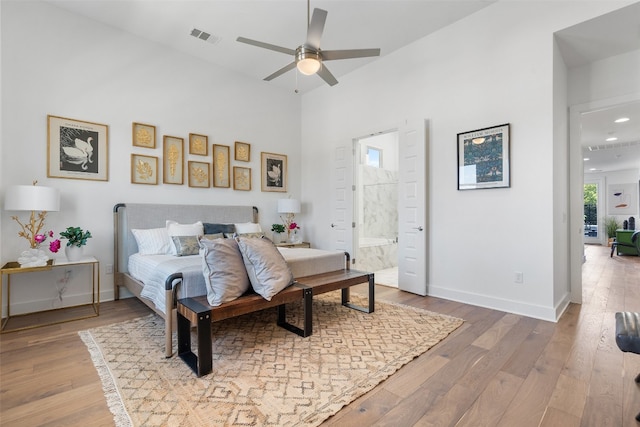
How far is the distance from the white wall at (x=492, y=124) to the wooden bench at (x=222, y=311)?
1615 millimetres

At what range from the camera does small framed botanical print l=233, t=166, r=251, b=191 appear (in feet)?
16.7

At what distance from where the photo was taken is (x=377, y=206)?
23.4 ft

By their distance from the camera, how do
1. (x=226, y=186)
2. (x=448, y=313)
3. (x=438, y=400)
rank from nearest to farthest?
(x=438, y=400) < (x=448, y=313) < (x=226, y=186)

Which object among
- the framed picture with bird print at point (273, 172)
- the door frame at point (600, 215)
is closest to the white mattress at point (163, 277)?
the framed picture with bird print at point (273, 172)

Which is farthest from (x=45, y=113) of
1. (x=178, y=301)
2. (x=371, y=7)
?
(x=371, y=7)

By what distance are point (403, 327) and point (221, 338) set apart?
1673mm

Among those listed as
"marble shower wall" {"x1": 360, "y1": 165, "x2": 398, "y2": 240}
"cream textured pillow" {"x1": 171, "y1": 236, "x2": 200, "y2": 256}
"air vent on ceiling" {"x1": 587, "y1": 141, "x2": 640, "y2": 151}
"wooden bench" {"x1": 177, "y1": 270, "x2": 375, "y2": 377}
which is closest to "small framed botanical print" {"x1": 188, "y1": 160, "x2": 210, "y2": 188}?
"cream textured pillow" {"x1": 171, "y1": 236, "x2": 200, "y2": 256}

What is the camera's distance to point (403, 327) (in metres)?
2.89

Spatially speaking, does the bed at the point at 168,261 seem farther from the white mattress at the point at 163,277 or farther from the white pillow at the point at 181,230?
the white pillow at the point at 181,230

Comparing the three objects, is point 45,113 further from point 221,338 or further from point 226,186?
point 221,338

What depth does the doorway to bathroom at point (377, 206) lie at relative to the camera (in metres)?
5.64

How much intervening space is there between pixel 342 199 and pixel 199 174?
2.35m

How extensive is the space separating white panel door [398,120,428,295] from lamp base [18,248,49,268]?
4094 mm

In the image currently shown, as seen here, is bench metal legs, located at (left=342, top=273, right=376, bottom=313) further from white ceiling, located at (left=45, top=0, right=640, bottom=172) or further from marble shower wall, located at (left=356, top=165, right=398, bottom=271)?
white ceiling, located at (left=45, top=0, right=640, bottom=172)
